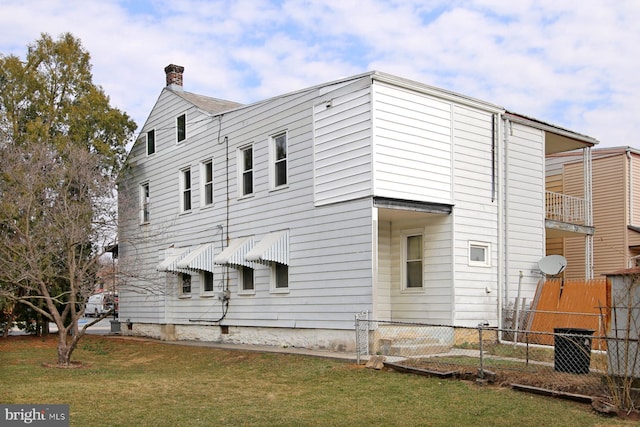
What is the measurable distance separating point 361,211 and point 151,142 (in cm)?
1216

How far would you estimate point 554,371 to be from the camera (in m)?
12.2

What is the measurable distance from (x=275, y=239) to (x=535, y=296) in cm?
690

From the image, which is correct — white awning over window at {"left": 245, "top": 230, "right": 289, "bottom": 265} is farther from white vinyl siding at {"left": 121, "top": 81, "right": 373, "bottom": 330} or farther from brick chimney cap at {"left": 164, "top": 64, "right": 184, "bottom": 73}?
brick chimney cap at {"left": 164, "top": 64, "right": 184, "bottom": 73}

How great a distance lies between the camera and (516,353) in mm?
15336

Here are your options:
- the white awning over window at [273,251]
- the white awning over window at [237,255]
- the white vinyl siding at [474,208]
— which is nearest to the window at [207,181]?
the white awning over window at [237,255]

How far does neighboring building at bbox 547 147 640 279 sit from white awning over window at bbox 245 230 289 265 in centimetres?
1086

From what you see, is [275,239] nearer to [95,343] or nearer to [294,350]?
[294,350]

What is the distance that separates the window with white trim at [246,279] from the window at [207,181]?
2916 mm

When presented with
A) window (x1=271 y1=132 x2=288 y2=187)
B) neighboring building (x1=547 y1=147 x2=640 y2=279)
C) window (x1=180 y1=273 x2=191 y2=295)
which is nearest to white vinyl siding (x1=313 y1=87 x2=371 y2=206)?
window (x1=271 y1=132 x2=288 y2=187)

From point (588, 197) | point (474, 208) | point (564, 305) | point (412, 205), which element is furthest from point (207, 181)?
point (588, 197)

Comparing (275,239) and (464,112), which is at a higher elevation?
(464,112)

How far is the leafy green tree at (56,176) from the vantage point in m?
17.2

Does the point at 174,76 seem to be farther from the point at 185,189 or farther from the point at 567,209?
the point at 567,209

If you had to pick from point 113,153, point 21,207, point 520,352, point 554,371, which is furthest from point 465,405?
point 113,153
